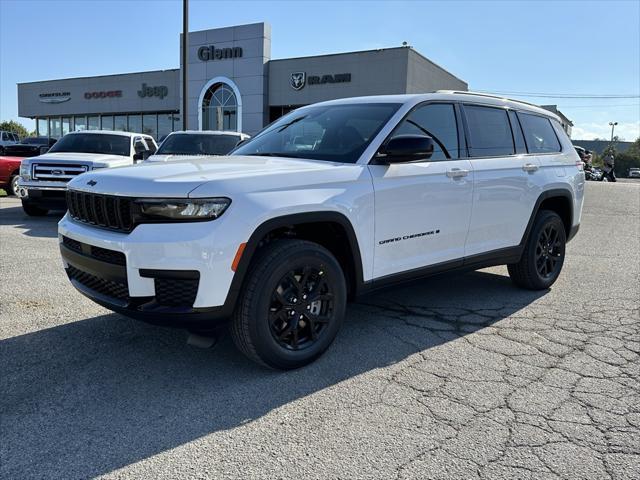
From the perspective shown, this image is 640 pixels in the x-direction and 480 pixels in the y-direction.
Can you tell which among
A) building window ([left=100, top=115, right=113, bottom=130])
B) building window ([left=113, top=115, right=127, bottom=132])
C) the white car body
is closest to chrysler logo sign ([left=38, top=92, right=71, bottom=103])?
building window ([left=100, top=115, right=113, bottom=130])

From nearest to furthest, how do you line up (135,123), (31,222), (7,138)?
(31,222)
(7,138)
(135,123)

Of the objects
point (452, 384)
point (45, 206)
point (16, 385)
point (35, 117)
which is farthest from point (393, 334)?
point (35, 117)

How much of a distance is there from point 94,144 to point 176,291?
9.72 meters

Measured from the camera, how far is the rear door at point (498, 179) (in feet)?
15.5

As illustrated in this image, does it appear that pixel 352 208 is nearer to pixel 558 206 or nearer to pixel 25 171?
pixel 558 206

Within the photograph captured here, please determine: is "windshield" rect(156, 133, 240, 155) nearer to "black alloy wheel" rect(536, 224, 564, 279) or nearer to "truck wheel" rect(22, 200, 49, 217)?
"truck wheel" rect(22, 200, 49, 217)

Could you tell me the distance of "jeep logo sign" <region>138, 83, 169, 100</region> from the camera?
3562 centimetres

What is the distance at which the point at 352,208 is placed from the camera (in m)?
3.62

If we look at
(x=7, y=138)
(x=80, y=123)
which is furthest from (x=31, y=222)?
(x=80, y=123)

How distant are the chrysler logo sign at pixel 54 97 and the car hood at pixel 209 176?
138 feet

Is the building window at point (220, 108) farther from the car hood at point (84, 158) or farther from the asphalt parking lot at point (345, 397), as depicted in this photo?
the asphalt parking lot at point (345, 397)

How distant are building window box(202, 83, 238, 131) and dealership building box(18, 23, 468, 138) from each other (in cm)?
6

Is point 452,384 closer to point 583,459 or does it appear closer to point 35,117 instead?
point 583,459

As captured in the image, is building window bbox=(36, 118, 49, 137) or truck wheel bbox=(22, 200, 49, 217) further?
building window bbox=(36, 118, 49, 137)
